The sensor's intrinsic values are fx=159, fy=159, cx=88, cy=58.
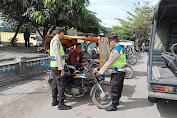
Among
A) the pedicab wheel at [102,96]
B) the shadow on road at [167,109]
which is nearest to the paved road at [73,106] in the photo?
the shadow on road at [167,109]

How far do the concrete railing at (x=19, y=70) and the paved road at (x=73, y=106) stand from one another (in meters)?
0.39

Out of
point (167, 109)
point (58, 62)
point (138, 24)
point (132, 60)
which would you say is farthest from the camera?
point (138, 24)

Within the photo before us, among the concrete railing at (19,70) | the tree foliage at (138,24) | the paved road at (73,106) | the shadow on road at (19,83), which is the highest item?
the tree foliage at (138,24)

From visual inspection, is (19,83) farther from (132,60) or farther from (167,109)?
(132,60)

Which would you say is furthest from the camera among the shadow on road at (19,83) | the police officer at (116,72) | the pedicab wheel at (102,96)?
the shadow on road at (19,83)

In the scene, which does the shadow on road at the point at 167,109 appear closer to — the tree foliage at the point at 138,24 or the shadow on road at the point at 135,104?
the shadow on road at the point at 135,104

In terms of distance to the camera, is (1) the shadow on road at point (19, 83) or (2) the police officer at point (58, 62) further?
(1) the shadow on road at point (19, 83)

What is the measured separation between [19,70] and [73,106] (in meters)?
3.10

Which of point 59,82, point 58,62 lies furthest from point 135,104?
point 58,62

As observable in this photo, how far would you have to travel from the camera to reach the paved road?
362cm

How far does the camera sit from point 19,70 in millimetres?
6078

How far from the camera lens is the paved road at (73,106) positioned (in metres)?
3.62

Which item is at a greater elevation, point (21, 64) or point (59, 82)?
point (21, 64)

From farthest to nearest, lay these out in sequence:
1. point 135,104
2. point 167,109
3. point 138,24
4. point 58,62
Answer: point 138,24, point 135,104, point 167,109, point 58,62
